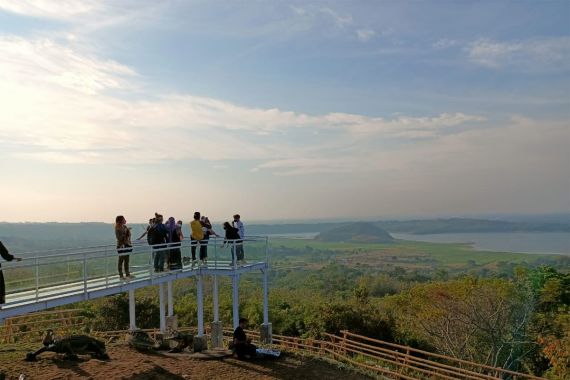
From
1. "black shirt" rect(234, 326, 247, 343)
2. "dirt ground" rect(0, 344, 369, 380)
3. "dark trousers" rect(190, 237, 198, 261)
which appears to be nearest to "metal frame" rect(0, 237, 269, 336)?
"dark trousers" rect(190, 237, 198, 261)

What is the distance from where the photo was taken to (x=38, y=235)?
187 meters

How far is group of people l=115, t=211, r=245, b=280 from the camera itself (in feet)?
48.1

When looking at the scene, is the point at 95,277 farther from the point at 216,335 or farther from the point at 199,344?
the point at 216,335

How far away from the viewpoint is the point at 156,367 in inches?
540

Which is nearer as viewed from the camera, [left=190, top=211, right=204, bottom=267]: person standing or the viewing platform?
the viewing platform

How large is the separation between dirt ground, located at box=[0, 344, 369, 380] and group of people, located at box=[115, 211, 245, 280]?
8.16 ft

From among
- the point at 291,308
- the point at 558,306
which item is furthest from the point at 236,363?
the point at 558,306

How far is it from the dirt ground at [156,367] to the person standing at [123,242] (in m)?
2.49

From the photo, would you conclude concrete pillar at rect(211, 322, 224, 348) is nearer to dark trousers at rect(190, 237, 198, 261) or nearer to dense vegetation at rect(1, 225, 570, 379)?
dark trousers at rect(190, 237, 198, 261)

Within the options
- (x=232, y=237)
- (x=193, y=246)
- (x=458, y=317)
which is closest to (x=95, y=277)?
(x=193, y=246)

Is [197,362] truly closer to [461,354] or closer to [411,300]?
[461,354]

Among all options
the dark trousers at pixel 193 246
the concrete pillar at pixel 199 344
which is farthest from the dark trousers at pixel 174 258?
the concrete pillar at pixel 199 344

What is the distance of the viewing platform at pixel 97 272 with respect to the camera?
39.0 feet

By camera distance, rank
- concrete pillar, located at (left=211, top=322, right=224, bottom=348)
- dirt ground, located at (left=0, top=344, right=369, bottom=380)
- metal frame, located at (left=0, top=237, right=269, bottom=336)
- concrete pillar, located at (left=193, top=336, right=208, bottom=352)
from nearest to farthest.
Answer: metal frame, located at (left=0, top=237, right=269, bottom=336) < dirt ground, located at (left=0, top=344, right=369, bottom=380) < concrete pillar, located at (left=193, top=336, right=208, bottom=352) < concrete pillar, located at (left=211, top=322, right=224, bottom=348)
